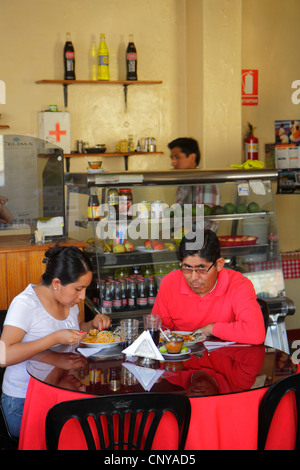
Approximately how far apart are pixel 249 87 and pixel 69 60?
2.01m

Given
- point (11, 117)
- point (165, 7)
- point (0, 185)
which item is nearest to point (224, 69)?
point (165, 7)

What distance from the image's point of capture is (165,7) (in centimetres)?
604

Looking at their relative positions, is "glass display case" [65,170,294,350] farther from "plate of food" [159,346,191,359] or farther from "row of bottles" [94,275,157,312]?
"plate of food" [159,346,191,359]

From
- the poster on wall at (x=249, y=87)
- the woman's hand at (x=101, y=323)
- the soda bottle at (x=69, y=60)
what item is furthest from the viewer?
the poster on wall at (x=249, y=87)

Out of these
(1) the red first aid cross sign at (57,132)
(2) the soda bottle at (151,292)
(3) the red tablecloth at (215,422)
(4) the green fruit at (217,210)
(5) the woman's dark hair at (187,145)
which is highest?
(1) the red first aid cross sign at (57,132)

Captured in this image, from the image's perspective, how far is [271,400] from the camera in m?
2.21

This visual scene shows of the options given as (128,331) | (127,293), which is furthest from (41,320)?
(127,293)

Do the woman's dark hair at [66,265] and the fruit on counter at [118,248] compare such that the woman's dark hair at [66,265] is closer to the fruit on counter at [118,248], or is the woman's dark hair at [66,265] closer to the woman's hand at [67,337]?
the woman's hand at [67,337]

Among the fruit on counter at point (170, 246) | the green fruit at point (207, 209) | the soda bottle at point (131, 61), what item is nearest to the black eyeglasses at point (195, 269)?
the fruit on counter at point (170, 246)

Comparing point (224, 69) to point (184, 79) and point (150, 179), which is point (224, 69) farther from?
point (150, 179)

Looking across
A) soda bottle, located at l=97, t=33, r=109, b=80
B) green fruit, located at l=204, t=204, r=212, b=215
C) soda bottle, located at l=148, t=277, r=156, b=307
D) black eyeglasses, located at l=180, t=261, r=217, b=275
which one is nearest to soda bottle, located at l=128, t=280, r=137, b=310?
soda bottle, located at l=148, t=277, r=156, b=307

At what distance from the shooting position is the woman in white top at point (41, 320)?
2598 mm

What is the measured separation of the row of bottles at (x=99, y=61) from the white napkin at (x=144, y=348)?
12.1 ft

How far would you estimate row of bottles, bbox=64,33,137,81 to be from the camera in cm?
561
